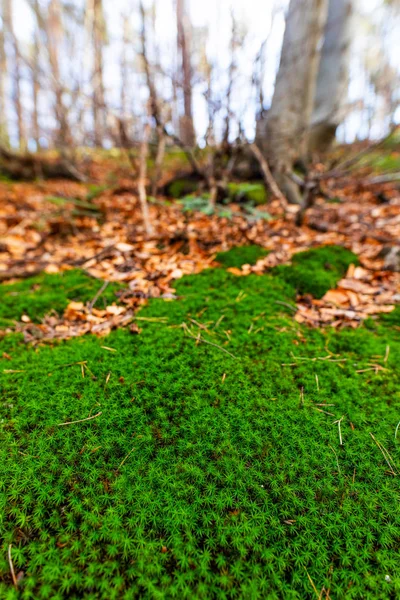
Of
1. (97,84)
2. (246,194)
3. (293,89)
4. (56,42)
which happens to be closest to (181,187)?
(246,194)

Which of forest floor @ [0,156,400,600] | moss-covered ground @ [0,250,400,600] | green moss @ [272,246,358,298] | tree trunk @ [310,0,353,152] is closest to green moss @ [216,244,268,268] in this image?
forest floor @ [0,156,400,600]

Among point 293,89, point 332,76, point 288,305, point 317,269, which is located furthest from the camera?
point 332,76

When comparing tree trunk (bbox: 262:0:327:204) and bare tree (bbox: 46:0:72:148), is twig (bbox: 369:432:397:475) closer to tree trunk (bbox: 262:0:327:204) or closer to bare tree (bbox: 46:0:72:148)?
tree trunk (bbox: 262:0:327:204)

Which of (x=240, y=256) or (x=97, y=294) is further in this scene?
(x=240, y=256)

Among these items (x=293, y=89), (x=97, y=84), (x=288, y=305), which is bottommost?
(x=288, y=305)

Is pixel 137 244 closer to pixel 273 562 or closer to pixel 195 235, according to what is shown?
pixel 195 235

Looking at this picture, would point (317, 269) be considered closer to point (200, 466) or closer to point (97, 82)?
point (200, 466)

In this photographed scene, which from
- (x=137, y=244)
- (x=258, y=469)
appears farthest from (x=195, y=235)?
(x=258, y=469)
